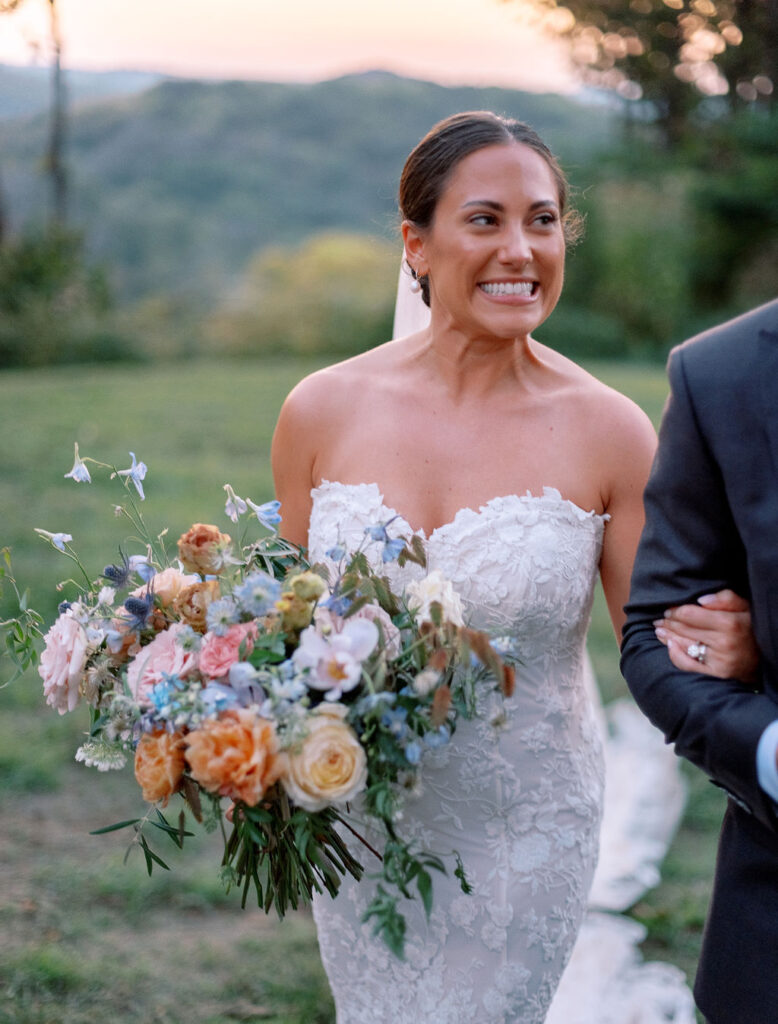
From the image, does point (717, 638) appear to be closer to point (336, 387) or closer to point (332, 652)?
point (332, 652)

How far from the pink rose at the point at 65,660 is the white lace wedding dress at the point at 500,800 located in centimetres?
69

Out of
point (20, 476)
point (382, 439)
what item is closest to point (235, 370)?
point (20, 476)

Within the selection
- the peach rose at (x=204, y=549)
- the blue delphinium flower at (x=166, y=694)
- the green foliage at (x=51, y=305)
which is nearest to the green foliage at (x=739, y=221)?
the green foliage at (x=51, y=305)

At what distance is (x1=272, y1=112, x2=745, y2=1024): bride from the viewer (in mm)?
2475

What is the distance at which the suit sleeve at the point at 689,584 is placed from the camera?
62.6 inches

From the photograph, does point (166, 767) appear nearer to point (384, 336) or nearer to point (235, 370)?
point (235, 370)

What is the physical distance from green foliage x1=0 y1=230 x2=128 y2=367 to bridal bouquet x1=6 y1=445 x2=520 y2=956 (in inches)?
541

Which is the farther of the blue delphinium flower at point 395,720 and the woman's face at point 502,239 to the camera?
the woman's face at point 502,239

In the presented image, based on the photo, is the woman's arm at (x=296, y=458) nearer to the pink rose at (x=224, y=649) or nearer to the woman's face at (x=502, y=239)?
the woman's face at (x=502, y=239)

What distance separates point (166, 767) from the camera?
1.78 meters

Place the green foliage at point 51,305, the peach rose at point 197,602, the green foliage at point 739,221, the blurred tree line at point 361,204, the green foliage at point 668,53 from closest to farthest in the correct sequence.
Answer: the peach rose at point 197,602, the green foliage at point 51,305, the blurred tree line at point 361,204, the green foliage at point 739,221, the green foliage at point 668,53

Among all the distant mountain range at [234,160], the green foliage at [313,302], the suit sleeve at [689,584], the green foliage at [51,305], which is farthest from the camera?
the distant mountain range at [234,160]

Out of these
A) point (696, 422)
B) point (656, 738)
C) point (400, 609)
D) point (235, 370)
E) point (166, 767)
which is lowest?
point (235, 370)

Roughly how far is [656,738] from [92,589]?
413 centimetres
